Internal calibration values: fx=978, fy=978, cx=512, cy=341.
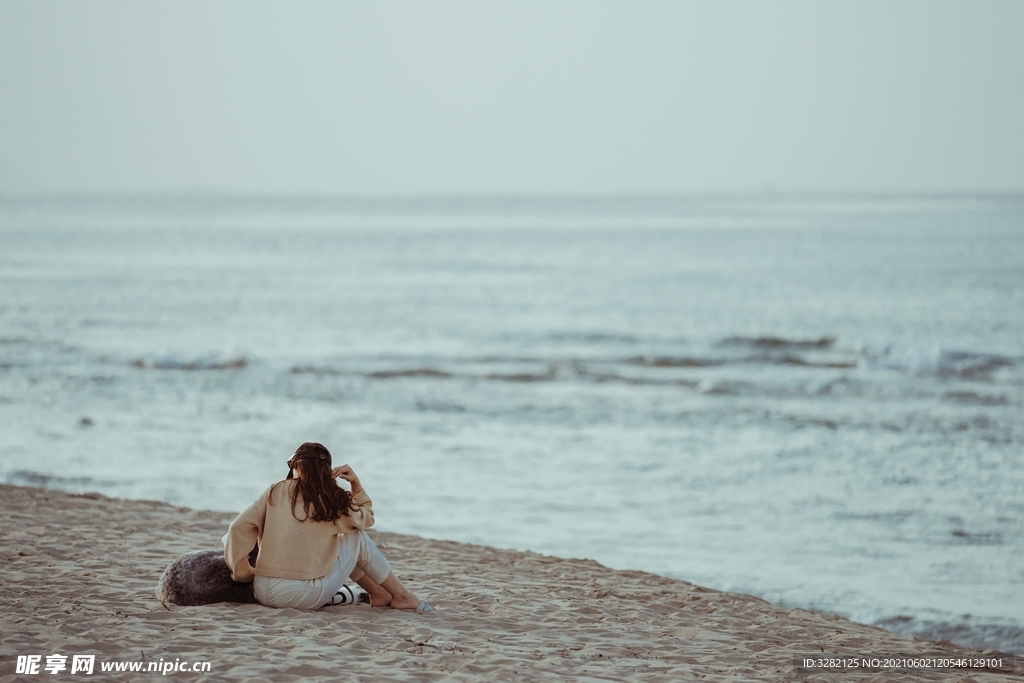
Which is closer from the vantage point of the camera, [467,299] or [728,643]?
[728,643]

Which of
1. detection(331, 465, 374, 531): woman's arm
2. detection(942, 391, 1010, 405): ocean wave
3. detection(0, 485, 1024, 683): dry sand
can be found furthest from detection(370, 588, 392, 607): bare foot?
detection(942, 391, 1010, 405): ocean wave

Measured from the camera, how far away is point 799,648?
5613mm

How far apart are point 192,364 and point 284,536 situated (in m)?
16.6

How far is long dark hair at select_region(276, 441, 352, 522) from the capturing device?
17.1 ft

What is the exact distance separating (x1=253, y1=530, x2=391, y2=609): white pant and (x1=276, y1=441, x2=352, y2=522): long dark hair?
250mm

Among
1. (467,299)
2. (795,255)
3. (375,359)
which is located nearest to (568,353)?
(375,359)

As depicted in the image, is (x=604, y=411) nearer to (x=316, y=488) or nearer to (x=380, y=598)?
(x=380, y=598)

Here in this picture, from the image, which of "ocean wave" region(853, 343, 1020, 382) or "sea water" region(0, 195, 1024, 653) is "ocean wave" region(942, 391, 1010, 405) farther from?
"ocean wave" region(853, 343, 1020, 382)

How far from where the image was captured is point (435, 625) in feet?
18.3

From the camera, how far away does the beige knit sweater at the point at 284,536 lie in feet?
17.3

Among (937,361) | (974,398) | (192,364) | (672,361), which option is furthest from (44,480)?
(937,361)

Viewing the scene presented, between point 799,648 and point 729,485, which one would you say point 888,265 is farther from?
point 799,648

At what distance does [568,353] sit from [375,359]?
4.74m

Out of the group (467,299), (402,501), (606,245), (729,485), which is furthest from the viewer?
(606,245)
